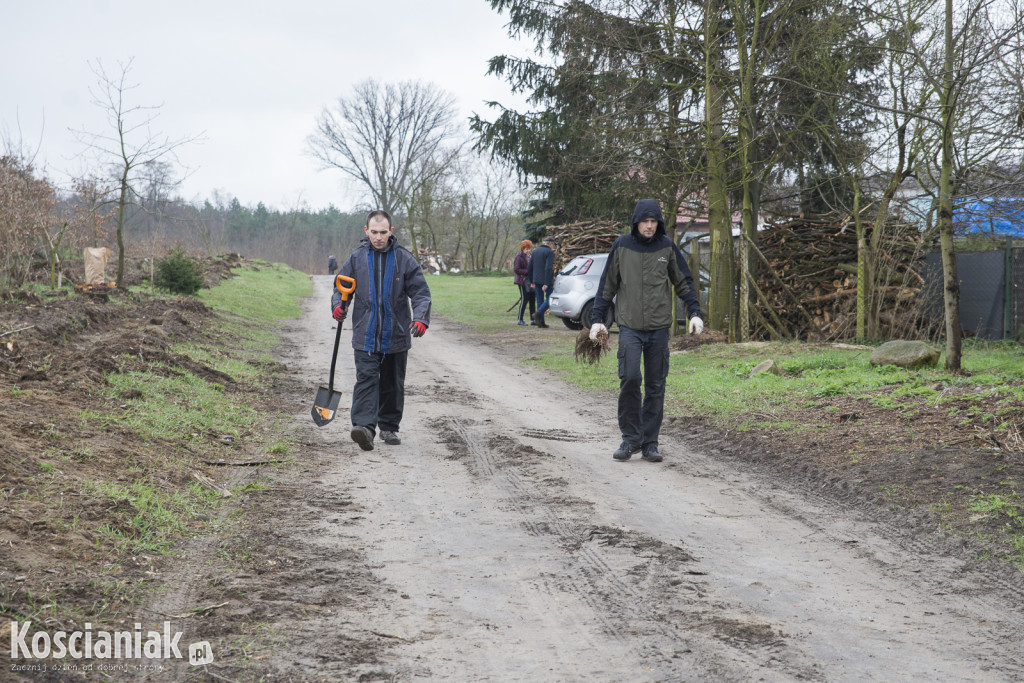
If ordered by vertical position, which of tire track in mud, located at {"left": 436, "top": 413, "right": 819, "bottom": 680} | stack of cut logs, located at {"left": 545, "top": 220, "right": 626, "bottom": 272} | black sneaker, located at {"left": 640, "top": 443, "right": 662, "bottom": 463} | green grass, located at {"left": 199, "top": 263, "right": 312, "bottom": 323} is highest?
stack of cut logs, located at {"left": 545, "top": 220, "right": 626, "bottom": 272}

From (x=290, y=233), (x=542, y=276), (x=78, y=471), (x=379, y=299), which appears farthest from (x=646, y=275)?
(x=290, y=233)

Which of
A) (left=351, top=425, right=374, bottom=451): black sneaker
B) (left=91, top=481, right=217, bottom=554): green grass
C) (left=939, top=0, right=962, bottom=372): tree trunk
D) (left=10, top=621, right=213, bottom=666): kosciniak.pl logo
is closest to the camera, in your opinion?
(left=10, top=621, right=213, bottom=666): kosciniak.pl logo

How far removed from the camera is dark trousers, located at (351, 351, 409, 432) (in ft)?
22.8

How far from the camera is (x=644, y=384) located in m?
6.93

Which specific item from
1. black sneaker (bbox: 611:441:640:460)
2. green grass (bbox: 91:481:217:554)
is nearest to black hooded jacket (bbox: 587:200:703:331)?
black sneaker (bbox: 611:441:640:460)

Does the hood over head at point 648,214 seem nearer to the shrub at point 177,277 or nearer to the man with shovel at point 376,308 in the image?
the man with shovel at point 376,308

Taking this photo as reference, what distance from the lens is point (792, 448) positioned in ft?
22.7

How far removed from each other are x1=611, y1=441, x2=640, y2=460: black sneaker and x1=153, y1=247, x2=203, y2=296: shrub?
1761 centimetres

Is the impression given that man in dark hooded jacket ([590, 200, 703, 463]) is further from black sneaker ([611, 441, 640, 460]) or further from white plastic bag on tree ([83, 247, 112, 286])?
white plastic bag on tree ([83, 247, 112, 286])

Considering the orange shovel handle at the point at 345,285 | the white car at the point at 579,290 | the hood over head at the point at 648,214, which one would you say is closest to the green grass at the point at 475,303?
the white car at the point at 579,290

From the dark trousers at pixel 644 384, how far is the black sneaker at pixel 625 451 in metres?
0.05

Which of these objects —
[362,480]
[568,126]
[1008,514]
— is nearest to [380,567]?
[362,480]

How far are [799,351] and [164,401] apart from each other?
362 inches

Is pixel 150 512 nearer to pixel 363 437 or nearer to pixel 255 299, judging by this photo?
pixel 363 437
